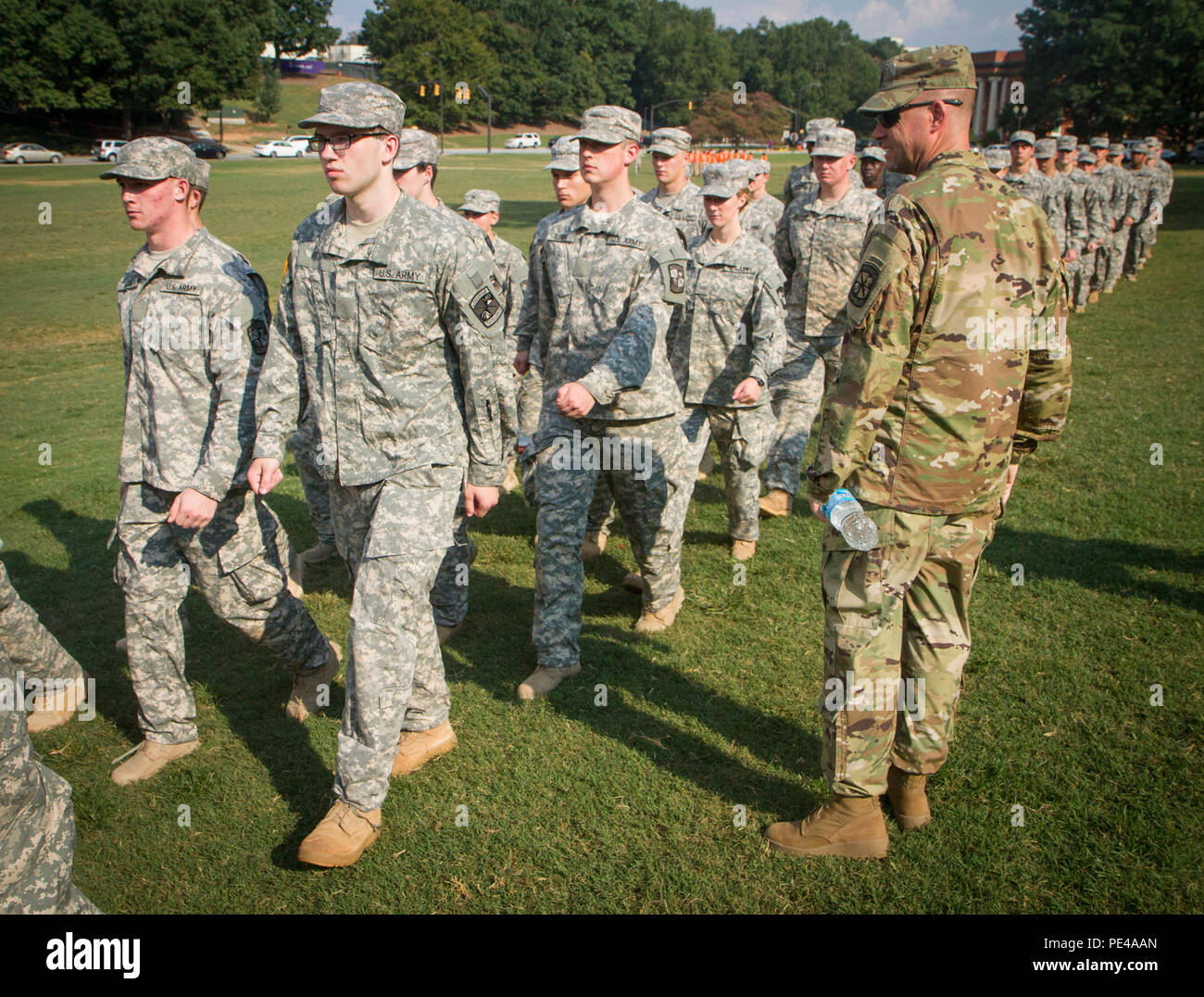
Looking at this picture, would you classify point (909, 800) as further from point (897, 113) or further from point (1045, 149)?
point (1045, 149)

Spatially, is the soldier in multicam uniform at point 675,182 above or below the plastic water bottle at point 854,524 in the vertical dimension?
above

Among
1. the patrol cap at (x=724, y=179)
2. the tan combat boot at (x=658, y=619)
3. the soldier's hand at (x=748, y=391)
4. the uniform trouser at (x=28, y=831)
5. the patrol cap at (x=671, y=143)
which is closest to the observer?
the uniform trouser at (x=28, y=831)

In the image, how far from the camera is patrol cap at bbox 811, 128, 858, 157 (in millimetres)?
7750

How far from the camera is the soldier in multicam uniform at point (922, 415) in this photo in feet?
10.5

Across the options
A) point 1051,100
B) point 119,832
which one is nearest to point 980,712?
point 119,832

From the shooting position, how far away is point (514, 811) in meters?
4.14

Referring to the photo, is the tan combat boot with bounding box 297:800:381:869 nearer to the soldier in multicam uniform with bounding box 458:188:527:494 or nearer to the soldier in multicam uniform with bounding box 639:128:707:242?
the soldier in multicam uniform with bounding box 458:188:527:494

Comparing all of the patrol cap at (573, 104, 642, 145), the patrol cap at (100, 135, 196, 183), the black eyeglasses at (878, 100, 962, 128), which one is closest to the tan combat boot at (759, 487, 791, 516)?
the patrol cap at (573, 104, 642, 145)

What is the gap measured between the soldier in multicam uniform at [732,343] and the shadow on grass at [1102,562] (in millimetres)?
1817

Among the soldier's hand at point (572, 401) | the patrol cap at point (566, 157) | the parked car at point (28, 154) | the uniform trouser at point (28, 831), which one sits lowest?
the uniform trouser at point (28, 831)

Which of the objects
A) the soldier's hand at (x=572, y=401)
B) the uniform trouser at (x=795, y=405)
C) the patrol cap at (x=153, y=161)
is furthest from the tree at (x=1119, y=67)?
the patrol cap at (x=153, y=161)

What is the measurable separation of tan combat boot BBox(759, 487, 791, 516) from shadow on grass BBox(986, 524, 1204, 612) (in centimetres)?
163

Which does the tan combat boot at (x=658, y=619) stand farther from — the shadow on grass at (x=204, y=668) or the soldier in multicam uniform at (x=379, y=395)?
the soldier in multicam uniform at (x=379, y=395)

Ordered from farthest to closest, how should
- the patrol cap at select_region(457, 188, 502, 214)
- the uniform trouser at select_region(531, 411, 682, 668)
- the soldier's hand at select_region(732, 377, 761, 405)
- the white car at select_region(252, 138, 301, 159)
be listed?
the white car at select_region(252, 138, 301, 159), the patrol cap at select_region(457, 188, 502, 214), the soldier's hand at select_region(732, 377, 761, 405), the uniform trouser at select_region(531, 411, 682, 668)
